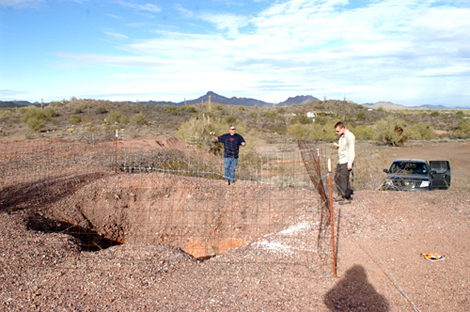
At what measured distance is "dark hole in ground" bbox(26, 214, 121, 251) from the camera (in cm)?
716

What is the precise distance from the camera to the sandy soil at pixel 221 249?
4.36 meters

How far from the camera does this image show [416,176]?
1066 centimetres

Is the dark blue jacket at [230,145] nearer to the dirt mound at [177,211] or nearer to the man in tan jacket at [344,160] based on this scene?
the dirt mound at [177,211]

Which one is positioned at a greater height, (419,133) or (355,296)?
(419,133)

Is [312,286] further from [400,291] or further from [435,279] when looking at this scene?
[435,279]

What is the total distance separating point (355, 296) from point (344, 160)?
147 inches

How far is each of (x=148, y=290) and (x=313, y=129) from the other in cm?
2741

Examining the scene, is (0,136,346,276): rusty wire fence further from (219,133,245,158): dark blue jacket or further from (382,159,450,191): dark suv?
(382,159,450,191): dark suv

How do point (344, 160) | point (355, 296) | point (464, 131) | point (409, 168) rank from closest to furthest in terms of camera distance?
Result: point (355, 296), point (344, 160), point (409, 168), point (464, 131)

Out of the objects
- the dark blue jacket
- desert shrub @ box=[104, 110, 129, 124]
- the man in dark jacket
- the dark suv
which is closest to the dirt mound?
the man in dark jacket

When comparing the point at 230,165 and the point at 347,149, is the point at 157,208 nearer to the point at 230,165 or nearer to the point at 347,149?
the point at 230,165

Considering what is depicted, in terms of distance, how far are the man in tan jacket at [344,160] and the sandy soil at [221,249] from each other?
0.38m

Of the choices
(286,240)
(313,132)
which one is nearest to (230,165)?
(286,240)

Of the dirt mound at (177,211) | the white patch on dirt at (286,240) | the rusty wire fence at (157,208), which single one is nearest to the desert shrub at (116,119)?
the rusty wire fence at (157,208)
